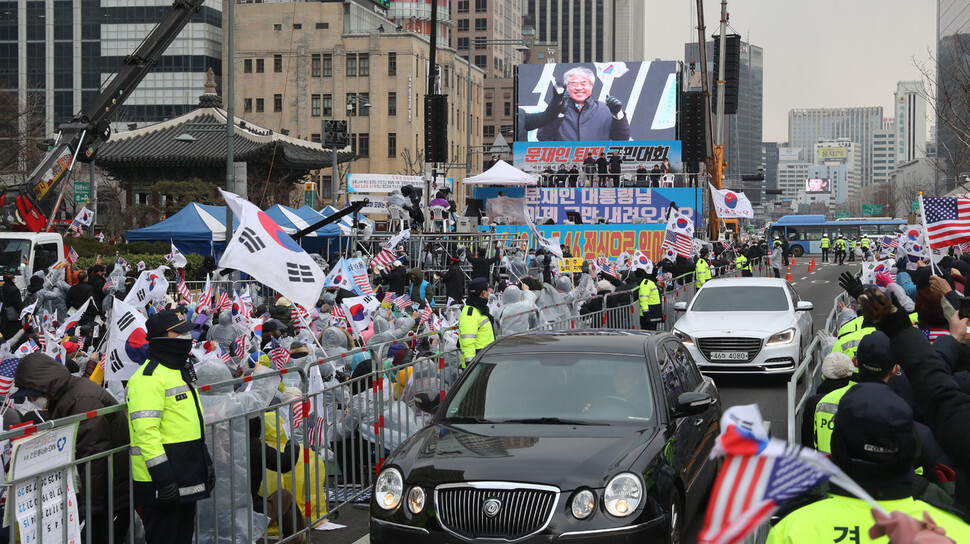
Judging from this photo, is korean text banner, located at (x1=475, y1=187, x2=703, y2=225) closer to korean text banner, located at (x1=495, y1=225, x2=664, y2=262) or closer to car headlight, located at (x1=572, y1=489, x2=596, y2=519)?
korean text banner, located at (x1=495, y1=225, x2=664, y2=262)

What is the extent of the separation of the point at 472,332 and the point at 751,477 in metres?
8.10

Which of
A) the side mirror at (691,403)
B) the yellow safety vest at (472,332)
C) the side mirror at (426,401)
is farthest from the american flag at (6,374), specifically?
the side mirror at (691,403)

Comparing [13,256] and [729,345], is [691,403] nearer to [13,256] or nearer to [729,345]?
[729,345]

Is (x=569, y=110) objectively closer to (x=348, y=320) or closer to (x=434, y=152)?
(x=434, y=152)

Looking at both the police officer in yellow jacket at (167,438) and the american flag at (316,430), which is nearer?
the police officer in yellow jacket at (167,438)

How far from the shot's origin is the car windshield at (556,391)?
680cm

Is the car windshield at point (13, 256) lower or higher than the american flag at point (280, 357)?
higher

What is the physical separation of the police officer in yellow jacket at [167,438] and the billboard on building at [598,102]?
44717 millimetres

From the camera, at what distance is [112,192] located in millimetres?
59062

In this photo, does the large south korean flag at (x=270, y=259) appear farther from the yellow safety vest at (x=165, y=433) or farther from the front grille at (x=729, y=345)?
the front grille at (x=729, y=345)

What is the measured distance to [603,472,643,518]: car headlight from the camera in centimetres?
580

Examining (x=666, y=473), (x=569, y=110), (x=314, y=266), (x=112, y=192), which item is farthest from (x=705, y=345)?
(x=112, y=192)

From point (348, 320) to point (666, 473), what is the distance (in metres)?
7.12

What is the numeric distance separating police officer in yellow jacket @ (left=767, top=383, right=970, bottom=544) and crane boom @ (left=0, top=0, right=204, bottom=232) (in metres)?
25.4
